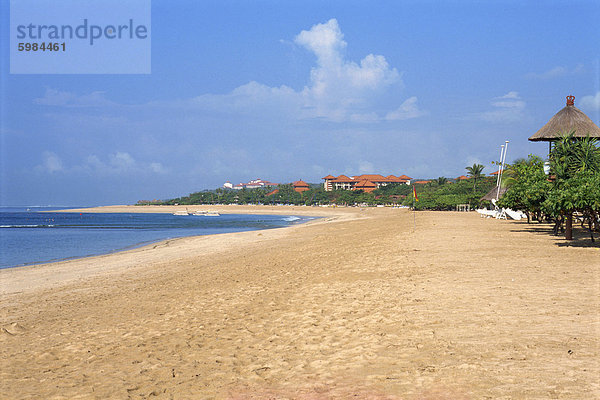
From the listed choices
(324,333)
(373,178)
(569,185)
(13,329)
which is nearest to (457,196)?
(569,185)

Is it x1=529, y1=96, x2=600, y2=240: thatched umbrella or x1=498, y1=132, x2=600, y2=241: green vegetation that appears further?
x1=529, y1=96, x2=600, y2=240: thatched umbrella

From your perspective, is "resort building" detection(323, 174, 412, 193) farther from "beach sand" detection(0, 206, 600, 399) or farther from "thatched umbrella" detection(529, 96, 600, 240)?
"beach sand" detection(0, 206, 600, 399)

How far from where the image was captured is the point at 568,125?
27.0 meters

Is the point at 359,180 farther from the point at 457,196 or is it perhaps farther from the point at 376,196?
the point at 457,196

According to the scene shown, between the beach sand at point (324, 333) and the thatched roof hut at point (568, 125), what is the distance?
1630cm

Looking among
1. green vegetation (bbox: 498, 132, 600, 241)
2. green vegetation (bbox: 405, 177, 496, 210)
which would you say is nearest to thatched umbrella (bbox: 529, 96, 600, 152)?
green vegetation (bbox: 498, 132, 600, 241)

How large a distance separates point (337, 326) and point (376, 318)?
69 cm

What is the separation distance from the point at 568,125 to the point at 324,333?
A: 1020 inches

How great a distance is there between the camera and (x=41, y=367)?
6.18m

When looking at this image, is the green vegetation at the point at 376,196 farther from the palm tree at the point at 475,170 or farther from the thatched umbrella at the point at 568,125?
the thatched umbrella at the point at 568,125

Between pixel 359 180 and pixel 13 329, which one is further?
pixel 359 180

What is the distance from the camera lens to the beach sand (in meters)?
4.86

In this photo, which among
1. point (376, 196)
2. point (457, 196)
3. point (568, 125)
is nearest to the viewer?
point (568, 125)

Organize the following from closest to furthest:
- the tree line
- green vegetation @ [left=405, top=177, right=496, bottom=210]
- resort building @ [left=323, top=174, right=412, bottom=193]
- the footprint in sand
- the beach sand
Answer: the beach sand < the footprint in sand < green vegetation @ [left=405, top=177, right=496, bottom=210] < the tree line < resort building @ [left=323, top=174, right=412, bottom=193]
